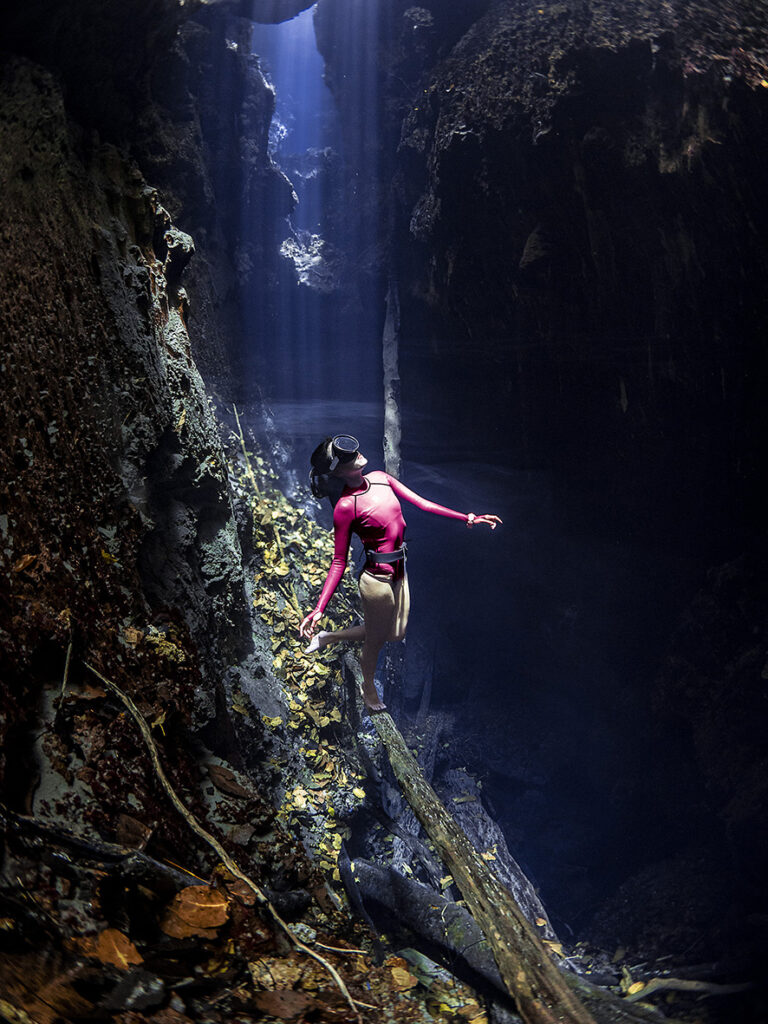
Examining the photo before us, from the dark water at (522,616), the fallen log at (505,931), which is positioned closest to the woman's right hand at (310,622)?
the fallen log at (505,931)

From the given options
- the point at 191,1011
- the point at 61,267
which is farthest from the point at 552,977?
the point at 61,267

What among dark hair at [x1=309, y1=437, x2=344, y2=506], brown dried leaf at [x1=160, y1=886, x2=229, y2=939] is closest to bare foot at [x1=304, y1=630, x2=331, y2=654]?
dark hair at [x1=309, y1=437, x2=344, y2=506]

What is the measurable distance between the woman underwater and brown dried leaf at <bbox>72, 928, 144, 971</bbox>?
1836 millimetres

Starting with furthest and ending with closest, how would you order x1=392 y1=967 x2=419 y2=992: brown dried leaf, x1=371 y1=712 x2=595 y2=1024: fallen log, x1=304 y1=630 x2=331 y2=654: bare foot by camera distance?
x1=304 y1=630 x2=331 y2=654: bare foot < x1=371 y1=712 x2=595 y2=1024: fallen log < x1=392 y1=967 x2=419 y2=992: brown dried leaf

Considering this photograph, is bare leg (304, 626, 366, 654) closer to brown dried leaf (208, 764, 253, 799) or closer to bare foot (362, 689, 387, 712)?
bare foot (362, 689, 387, 712)

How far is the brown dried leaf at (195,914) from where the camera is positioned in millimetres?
1338

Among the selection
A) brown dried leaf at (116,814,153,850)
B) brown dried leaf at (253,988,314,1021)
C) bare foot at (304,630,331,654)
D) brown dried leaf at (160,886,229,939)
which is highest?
brown dried leaf at (116,814,153,850)

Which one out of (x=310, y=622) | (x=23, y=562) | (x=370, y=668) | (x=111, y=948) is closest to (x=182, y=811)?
(x=111, y=948)

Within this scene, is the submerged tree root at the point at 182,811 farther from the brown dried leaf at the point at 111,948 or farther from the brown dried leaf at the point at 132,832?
the brown dried leaf at the point at 111,948

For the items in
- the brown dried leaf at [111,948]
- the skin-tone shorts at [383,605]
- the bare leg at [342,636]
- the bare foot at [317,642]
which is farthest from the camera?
the bare leg at [342,636]

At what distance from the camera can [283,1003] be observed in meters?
1.32

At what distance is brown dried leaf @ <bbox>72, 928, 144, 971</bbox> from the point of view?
1.14 metres

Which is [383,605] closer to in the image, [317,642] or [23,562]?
[317,642]

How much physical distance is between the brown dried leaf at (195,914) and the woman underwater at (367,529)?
1.62 m
